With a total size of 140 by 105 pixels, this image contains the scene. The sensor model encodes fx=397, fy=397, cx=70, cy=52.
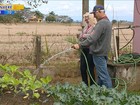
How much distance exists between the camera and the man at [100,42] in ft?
22.5

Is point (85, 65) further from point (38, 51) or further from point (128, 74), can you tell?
point (38, 51)

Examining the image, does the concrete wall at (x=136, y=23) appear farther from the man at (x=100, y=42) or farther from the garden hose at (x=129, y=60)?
the man at (x=100, y=42)

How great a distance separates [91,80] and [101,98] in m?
3.13

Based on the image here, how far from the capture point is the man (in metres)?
6.86

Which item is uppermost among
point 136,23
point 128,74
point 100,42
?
point 136,23

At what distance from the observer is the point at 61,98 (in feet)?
16.2

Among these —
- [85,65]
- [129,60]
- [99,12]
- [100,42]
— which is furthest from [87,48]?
[129,60]

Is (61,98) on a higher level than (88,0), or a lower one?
lower

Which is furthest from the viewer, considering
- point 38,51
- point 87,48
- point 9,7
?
point 9,7

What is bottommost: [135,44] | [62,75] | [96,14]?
[62,75]

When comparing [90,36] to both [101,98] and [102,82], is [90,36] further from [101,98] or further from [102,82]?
[101,98]

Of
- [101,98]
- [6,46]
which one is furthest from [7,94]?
[6,46]

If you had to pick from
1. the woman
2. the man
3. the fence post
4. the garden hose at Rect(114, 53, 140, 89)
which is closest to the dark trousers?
the woman

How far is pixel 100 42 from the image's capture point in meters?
7.01
